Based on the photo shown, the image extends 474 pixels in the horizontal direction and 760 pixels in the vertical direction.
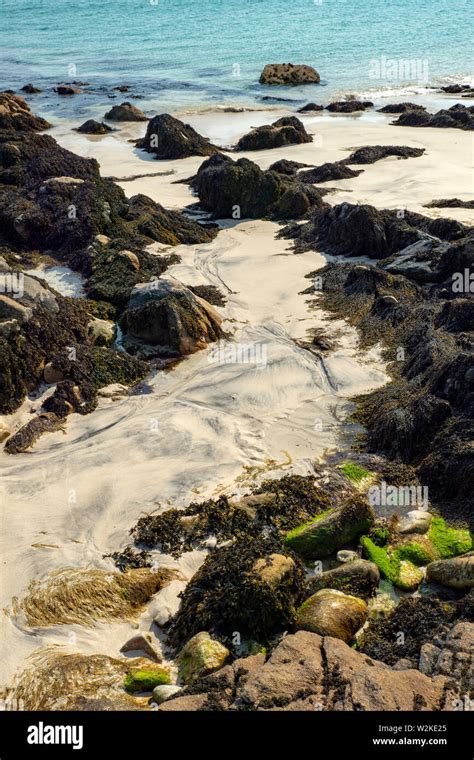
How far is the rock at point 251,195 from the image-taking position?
1694cm

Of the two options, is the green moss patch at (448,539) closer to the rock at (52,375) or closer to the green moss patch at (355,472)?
the green moss patch at (355,472)

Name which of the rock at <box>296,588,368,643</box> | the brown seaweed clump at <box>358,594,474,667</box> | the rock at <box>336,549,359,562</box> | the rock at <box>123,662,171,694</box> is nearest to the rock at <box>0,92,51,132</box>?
the rock at <box>336,549,359,562</box>

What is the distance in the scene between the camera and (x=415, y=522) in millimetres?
7207

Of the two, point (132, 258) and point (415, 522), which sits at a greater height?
point (132, 258)

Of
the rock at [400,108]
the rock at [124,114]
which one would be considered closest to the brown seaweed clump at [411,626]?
the rock at [124,114]

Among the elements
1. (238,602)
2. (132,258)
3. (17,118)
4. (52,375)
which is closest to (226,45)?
(17,118)

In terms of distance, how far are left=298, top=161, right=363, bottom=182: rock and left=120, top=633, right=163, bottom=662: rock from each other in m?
15.3

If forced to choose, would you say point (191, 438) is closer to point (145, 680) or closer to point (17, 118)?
point (145, 680)

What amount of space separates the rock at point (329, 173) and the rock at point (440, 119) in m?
7.80

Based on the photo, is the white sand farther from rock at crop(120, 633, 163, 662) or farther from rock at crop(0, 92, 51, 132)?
rock at crop(0, 92, 51, 132)

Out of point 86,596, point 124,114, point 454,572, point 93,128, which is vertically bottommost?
point 86,596

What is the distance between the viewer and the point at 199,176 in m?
18.7

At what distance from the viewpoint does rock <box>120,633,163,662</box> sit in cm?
578

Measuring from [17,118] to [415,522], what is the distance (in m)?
22.1
